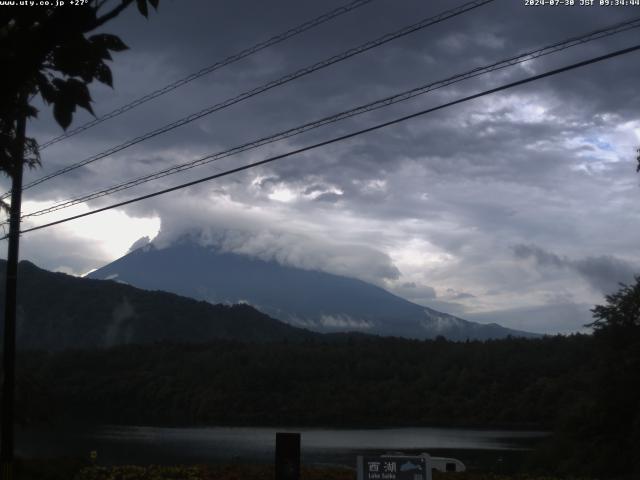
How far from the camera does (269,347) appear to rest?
118188mm

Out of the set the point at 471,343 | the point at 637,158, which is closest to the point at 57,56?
the point at 637,158

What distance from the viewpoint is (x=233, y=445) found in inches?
2035

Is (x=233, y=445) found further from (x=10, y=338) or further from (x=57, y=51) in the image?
(x=57, y=51)

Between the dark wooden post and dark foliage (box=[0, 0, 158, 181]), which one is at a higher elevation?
dark foliage (box=[0, 0, 158, 181])

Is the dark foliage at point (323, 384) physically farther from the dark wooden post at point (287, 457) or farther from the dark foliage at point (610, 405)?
the dark wooden post at point (287, 457)

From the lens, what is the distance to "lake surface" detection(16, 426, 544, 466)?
1581 inches

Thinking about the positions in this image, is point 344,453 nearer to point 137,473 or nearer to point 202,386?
point 137,473

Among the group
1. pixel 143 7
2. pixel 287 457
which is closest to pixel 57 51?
pixel 143 7

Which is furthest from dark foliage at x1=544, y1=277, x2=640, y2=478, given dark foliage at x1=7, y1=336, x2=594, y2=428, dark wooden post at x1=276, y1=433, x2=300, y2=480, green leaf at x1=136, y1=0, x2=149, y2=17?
dark foliage at x1=7, y1=336, x2=594, y2=428

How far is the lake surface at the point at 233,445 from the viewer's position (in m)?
40.2

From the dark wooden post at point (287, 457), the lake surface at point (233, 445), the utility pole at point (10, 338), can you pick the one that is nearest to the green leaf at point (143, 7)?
the dark wooden post at point (287, 457)

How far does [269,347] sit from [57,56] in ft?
380

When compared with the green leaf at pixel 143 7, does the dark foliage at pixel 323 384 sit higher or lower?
lower

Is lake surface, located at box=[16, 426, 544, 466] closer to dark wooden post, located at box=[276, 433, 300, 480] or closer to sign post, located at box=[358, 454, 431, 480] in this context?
sign post, located at box=[358, 454, 431, 480]
